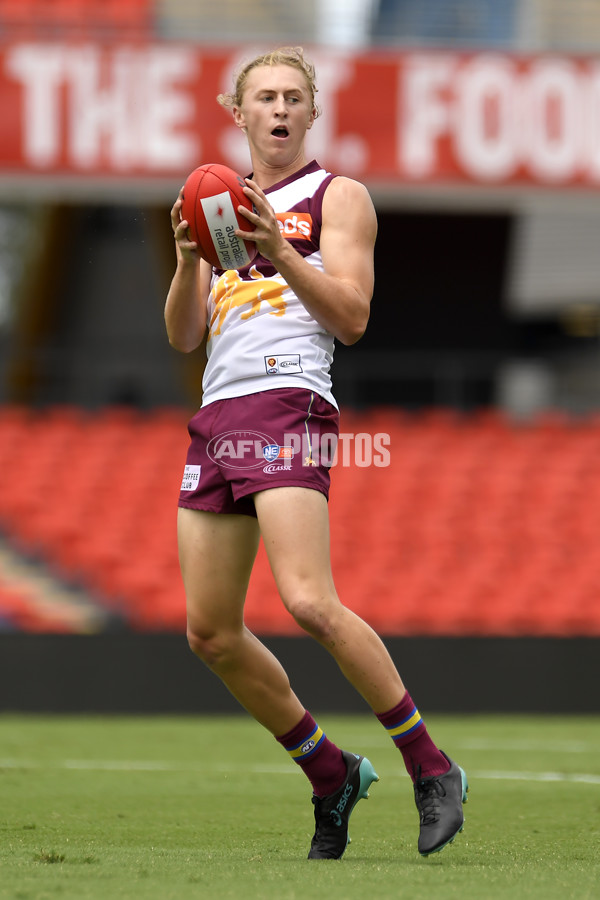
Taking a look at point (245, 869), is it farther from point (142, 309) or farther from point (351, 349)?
point (142, 309)

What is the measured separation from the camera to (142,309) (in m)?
16.9

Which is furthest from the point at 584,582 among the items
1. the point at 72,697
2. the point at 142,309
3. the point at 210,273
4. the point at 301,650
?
the point at 142,309

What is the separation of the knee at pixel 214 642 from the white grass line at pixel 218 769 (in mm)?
2348

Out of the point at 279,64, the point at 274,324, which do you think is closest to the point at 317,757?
the point at 274,324

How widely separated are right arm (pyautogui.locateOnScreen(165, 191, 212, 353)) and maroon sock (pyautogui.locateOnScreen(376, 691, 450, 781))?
1138 mm

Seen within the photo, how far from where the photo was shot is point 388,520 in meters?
11.0

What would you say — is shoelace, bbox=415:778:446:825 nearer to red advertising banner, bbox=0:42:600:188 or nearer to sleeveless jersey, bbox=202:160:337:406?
sleeveless jersey, bbox=202:160:337:406

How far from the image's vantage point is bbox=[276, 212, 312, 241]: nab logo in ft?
10.8

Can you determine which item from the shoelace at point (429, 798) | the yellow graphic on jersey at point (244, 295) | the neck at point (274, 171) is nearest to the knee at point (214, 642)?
the shoelace at point (429, 798)

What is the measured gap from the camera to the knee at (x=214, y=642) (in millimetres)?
3254

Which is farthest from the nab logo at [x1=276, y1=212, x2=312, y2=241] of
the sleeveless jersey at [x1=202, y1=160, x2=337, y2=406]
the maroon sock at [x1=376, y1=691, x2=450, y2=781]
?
the maroon sock at [x1=376, y1=691, x2=450, y2=781]

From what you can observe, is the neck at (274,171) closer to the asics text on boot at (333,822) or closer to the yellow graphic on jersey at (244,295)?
the yellow graphic on jersey at (244,295)

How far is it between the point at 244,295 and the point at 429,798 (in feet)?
4.46

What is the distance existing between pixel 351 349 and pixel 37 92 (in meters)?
5.46
